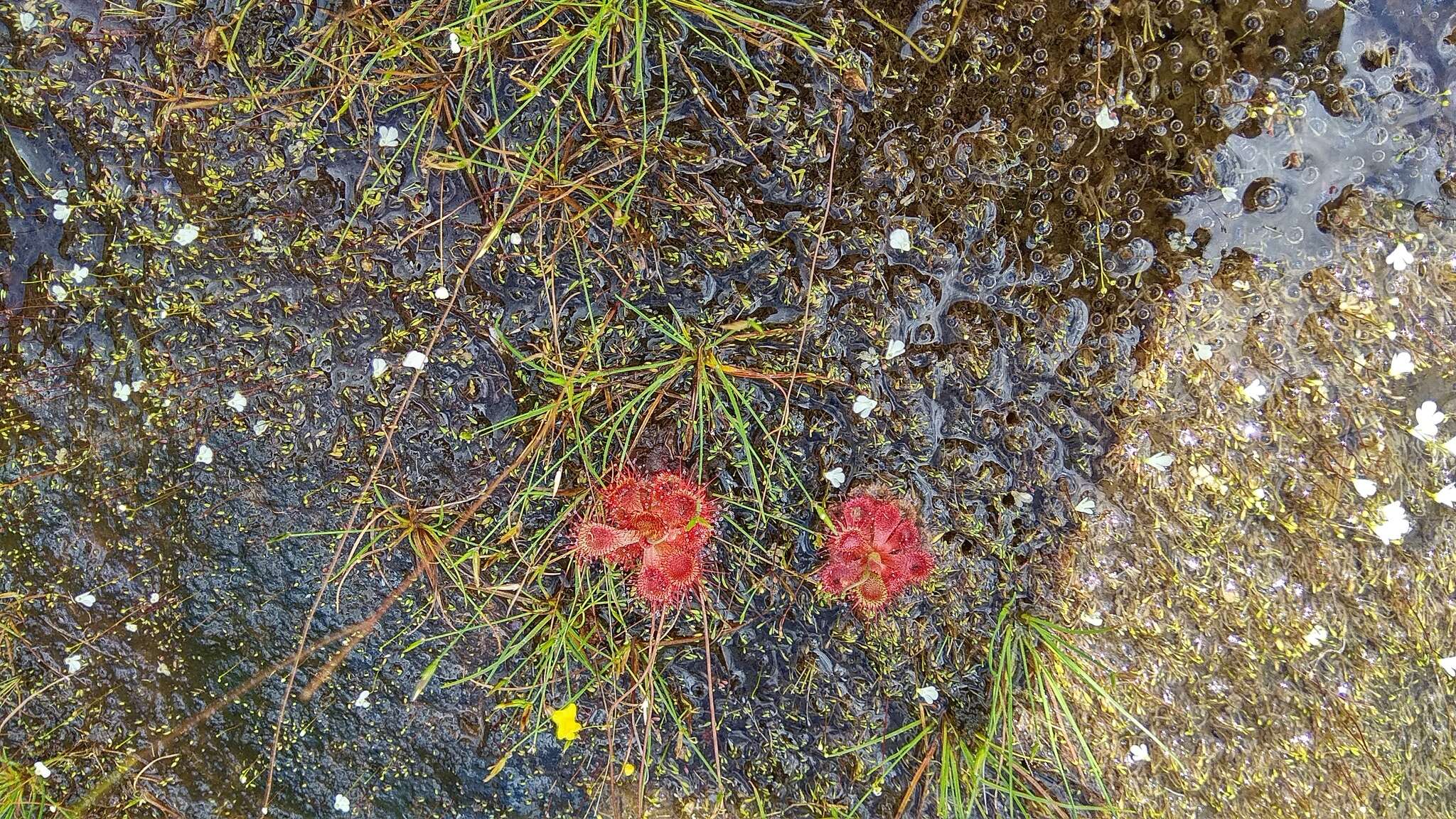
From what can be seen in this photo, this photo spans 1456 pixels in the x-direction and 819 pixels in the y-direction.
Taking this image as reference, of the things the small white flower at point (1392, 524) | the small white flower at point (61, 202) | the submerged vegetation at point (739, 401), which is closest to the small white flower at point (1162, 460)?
the submerged vegetation at point (739, 401)

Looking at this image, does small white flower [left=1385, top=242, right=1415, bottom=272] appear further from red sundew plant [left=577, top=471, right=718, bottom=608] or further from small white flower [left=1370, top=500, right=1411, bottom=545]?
red sundew plant [left=577, top=471, right=718, bottom=608]

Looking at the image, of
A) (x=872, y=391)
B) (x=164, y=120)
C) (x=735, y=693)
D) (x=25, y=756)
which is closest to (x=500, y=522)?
(x=735, y=693)

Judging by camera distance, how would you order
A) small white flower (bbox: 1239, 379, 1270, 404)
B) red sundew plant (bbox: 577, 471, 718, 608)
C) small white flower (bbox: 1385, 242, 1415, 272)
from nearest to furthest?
small white flower (bbox: 1385, 242, 1415, 272) < small white flower (bbox: 1239, 379, 1270, 404) < red sundew plant (bbox: 577, 471, 718, 608)

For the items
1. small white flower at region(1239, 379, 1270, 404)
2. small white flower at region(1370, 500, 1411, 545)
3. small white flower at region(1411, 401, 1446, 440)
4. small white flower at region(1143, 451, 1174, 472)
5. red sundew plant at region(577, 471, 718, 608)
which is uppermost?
small white flower at region(1411, 401, 1446, 440)

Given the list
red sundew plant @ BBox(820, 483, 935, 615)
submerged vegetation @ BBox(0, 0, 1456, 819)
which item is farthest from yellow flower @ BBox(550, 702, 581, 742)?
red sundew plant @ BBox(820, 483, 935, 615)

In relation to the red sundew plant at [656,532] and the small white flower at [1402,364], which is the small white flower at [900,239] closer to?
the red sundew plant at [656,532]

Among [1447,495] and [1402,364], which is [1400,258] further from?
[1447,495]

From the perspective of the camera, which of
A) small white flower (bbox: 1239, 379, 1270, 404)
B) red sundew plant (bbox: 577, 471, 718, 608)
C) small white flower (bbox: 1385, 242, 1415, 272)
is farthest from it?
red sundew plant (bbox: 577, 471, 718, 608)
